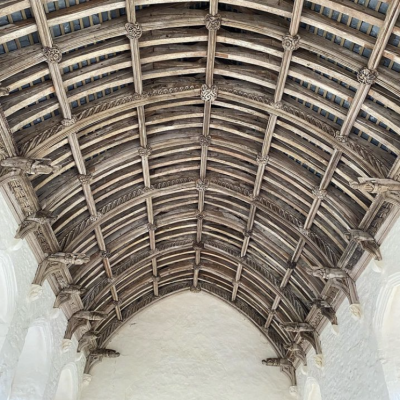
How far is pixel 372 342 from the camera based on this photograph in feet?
33.5

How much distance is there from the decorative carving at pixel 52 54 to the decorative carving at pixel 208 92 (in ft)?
11.3

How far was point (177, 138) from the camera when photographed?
39.4 ft

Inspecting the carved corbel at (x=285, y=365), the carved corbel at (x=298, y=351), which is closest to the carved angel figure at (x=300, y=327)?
the carved corbel at (x=298, y=351)

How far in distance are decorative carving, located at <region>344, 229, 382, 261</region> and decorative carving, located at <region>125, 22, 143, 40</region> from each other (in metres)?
6.13

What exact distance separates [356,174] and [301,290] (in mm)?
5671

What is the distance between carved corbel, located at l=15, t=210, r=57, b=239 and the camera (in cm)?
984

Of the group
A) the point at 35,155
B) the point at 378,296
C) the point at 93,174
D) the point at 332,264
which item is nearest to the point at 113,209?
the point at 93,174

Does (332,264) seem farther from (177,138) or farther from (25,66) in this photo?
(25,66)

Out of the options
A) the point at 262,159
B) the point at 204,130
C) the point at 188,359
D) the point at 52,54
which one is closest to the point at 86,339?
the point at 188,359

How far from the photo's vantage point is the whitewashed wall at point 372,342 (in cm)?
950

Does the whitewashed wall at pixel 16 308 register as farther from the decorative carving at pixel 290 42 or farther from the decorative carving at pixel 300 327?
the decorative carving at pixel 300 327

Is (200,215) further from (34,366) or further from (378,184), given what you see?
(378,184)

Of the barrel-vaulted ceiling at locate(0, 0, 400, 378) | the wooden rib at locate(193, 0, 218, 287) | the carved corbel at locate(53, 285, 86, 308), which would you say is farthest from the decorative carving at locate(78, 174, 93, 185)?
the carved corbel at locate(53, 285, 86, 308)

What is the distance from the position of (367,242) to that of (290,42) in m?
4.58
